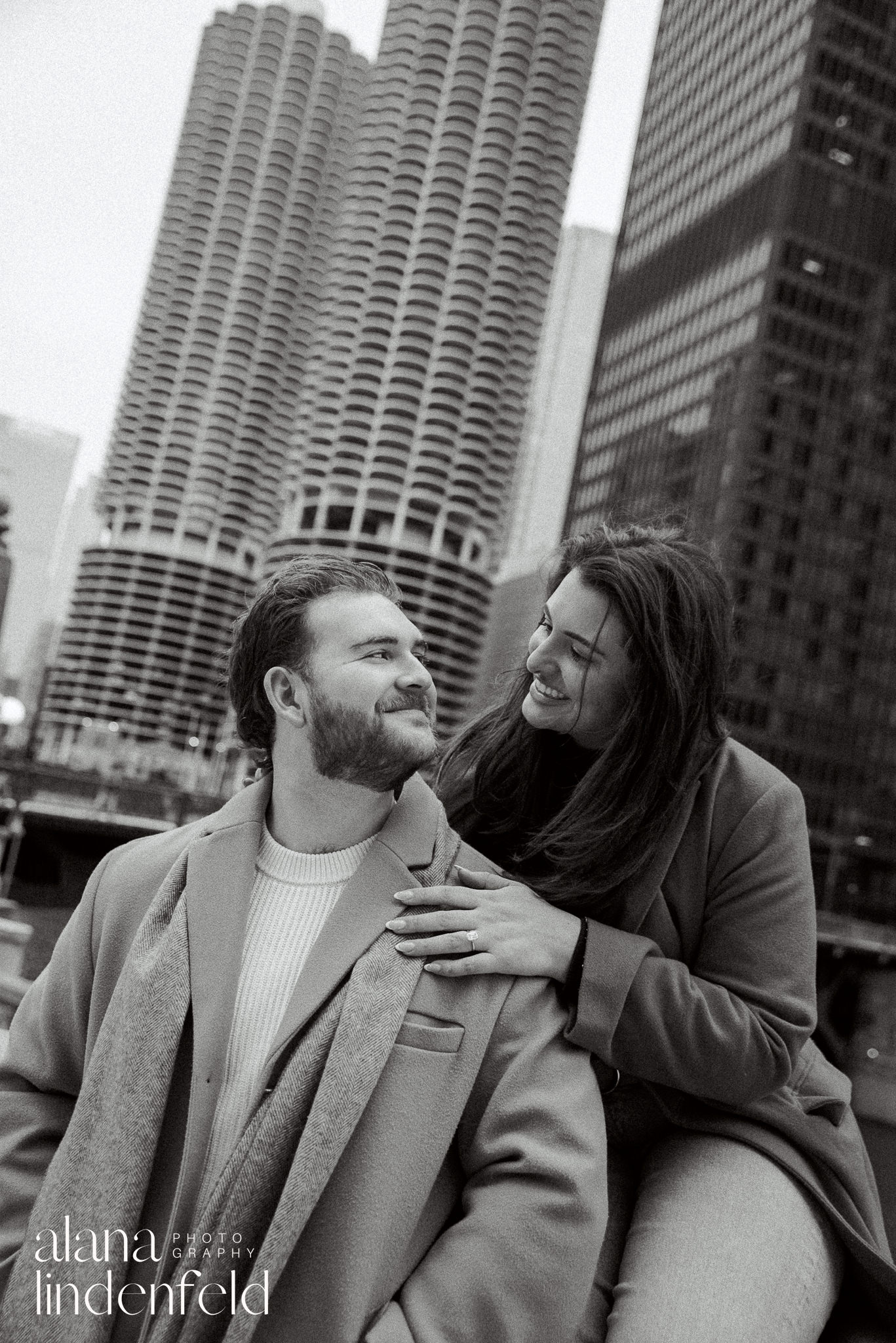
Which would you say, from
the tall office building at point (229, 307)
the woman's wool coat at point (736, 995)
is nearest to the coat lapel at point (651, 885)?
the woman's wool coat at point (736, 995)

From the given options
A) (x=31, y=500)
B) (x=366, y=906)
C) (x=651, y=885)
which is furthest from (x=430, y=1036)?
(x=31, y=500)

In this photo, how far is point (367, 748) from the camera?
246cm

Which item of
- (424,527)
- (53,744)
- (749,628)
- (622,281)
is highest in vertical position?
(622,281)

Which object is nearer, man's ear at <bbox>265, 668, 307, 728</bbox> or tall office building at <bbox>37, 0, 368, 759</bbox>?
man's ear at <bbox>265, 668, 307, 728</bbox>

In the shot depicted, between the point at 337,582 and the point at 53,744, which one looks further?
the point at 53,744

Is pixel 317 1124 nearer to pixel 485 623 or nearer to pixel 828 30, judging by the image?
pixel 828 30

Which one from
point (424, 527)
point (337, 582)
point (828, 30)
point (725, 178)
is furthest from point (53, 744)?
point (337, 582)

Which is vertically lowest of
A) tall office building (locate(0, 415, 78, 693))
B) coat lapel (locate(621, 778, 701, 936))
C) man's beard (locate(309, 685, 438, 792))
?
coat lapel (locate(621, 778, 701, 936))

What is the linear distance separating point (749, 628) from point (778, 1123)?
248 ft

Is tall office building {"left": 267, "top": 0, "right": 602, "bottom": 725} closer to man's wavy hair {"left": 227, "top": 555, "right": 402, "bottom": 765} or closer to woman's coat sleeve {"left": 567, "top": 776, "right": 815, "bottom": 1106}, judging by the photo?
man's wavy hair {"left": 227, "top": 555, "right": 402, "bottom": 765}

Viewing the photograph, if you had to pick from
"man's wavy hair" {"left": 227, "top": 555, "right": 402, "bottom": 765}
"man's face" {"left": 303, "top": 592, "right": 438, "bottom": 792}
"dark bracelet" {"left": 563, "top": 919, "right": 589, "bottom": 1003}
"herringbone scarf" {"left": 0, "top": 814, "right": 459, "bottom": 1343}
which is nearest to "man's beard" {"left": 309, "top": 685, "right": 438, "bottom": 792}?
"man's face" {"left": 303, "top": 592, "right": 438, "bottom": 792}

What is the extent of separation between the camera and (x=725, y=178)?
89562 millimetres

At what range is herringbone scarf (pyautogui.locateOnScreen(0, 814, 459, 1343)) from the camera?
6.77 ft

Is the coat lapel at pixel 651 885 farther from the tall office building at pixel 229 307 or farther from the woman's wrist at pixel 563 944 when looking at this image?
the tall office building at pixel 229 307
